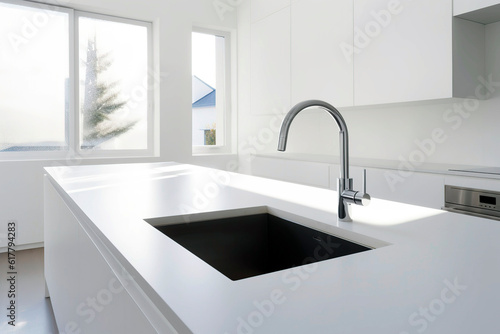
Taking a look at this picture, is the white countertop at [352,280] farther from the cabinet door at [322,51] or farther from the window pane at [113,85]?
the window pane at [113,85]

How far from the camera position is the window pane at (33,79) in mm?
3787

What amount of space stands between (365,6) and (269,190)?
2094 mm

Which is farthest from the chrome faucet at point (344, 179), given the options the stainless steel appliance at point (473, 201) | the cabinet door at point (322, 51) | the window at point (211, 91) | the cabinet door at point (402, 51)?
the window at point (211, 91)

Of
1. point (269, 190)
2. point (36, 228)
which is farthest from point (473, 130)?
point (36, 228)

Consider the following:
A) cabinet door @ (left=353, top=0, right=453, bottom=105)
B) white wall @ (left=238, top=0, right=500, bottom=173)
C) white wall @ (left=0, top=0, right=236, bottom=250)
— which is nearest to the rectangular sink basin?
cabinet door @ (left=353, top=0, right=453, bottom=105)

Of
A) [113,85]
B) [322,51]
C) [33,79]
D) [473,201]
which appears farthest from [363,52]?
[33,79]

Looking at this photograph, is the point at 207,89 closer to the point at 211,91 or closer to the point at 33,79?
the point at 211,91

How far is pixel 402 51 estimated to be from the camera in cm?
281

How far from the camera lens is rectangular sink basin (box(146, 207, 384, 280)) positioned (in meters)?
1.14

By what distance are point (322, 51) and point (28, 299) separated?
9.43ft

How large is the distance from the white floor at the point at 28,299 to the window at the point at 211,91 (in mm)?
2191

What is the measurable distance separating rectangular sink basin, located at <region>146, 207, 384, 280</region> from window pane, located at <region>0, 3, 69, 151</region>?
3.33m

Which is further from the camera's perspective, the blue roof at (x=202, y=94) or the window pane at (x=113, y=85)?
the blue roof at (x=202, y=94)

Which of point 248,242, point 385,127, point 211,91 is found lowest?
point 248,242
